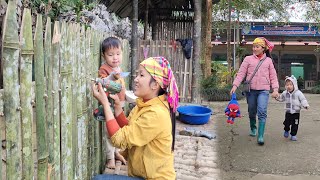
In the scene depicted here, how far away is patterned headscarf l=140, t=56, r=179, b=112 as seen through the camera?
8.34 ft

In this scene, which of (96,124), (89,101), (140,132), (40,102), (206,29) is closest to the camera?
(40,102)

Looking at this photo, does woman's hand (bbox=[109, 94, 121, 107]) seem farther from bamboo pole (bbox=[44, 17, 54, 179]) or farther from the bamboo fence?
bamboo pole (bbox=[44, 17, 54, 179])

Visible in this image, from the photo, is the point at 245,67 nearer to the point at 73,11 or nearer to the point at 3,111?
the point at 73,11

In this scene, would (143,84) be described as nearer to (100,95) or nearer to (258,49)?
(100,95)

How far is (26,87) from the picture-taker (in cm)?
190

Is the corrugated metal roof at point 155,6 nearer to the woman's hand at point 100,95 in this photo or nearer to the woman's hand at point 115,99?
the woman's hand at point 115,99

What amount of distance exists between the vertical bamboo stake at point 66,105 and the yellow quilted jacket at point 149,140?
33cm

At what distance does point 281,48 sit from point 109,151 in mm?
17038

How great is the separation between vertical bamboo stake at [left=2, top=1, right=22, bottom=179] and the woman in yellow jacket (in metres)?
0.75

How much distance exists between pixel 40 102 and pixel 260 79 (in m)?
4.52

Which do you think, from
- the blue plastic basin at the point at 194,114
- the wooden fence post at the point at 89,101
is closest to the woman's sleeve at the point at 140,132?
the wooden fence post at the point at 89,101

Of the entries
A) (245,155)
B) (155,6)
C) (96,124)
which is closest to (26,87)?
(96,124)

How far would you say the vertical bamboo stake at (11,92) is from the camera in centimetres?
171

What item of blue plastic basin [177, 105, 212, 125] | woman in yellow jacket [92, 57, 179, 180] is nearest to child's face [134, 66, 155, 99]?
woman in yellow jacket [92, 57, 179, 180]
